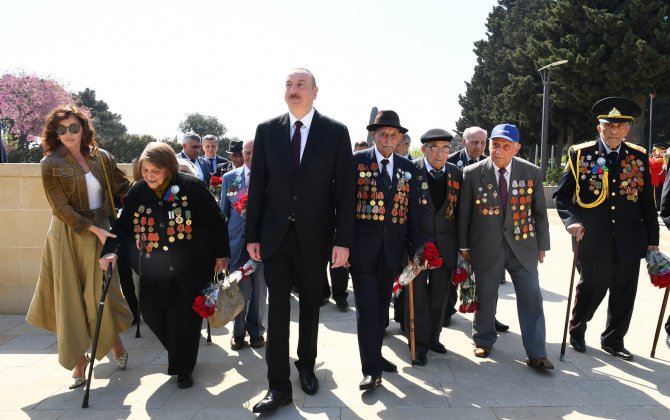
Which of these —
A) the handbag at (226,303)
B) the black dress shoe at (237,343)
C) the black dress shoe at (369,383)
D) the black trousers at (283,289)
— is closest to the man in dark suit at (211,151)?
the black dress shoe at (237,343)

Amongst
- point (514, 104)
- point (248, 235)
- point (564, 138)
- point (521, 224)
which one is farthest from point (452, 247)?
point (564, 138)

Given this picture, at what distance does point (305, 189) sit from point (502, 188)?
1.86 metres

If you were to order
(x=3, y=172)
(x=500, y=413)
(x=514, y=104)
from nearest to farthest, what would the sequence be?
(x=500, y=413) → (x=3, y=172) → (x=514, y=104)

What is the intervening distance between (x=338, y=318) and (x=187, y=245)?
→ 94.9 inches

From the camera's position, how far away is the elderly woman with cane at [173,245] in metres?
3.97

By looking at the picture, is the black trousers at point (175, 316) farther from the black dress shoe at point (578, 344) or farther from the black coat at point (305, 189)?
the black dress shoe at point (578, 344)

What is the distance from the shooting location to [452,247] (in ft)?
15.2

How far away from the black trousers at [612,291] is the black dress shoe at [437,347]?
1206mm

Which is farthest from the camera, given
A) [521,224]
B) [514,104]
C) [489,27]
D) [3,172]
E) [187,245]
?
[489,27]

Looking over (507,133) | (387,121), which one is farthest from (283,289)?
(507,133)

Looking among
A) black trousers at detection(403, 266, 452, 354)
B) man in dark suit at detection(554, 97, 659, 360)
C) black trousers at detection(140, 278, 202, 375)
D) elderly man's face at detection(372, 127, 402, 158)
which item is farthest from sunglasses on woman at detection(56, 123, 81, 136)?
man in dark suit at detection(554, 97, 659, 360)

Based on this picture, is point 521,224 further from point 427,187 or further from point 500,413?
point 500,413

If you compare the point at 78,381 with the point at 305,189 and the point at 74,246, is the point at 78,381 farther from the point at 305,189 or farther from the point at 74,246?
the point at 305,189

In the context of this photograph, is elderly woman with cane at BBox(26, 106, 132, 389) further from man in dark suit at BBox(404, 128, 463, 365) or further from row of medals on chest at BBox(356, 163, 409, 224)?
man in dark suit at BBox(404, 128, 463, 365)
